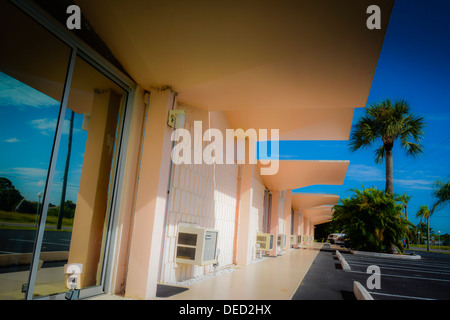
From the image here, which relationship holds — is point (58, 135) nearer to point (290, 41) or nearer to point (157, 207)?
point (157, 207)

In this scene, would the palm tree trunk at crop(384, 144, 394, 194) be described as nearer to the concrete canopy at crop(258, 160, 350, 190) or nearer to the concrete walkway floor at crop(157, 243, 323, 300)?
the concrete canopy at crop(258, 160, 350, 190)

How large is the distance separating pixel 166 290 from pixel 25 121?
2952 mm

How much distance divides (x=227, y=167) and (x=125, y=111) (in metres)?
3.93

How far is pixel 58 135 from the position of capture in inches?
115

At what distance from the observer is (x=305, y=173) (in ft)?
38.6

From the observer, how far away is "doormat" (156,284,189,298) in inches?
155

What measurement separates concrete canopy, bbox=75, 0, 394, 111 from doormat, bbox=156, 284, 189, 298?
2.86 m

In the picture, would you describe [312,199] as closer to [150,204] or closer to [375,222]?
[375,222]

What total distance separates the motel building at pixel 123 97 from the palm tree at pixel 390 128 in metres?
13.7

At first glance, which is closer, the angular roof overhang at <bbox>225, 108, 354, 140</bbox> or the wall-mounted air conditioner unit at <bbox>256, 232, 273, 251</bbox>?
the angular roof overhang at <bbox>225, 108, 354, 140</bbox>

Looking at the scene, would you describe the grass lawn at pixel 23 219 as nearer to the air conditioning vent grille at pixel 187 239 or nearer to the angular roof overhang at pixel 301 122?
the air conditioning vent grille at pixel 187 239

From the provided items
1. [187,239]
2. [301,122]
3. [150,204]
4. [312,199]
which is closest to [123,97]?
[150,204]

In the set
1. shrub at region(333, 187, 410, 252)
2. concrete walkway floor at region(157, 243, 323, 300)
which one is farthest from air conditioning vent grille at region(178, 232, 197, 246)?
shrub at region(333, 187, 410, 252)

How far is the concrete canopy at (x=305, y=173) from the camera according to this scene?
1079cm
